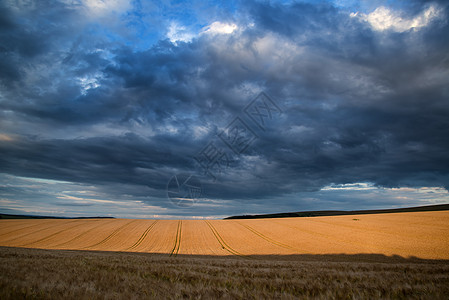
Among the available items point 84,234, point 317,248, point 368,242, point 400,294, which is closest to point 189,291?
point 400,294

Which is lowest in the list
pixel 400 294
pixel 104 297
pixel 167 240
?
pixel 167 240

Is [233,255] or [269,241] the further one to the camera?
[269,241]

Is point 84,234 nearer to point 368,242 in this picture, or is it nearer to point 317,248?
point 317,248

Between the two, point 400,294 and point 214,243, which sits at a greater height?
point 400,294

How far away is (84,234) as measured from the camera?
1734 inches

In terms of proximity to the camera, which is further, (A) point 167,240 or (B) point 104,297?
(A) point 167,240

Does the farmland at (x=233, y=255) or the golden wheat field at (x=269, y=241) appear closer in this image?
the farmland at (x=233, y=255)

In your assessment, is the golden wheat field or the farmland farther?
the golden wheat field

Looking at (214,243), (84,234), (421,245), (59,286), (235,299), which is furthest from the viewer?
(84,234)

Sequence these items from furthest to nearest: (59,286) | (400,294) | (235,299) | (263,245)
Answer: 1. (263,245)
2. (400,294)
3. (59,286)
4. (235,299)

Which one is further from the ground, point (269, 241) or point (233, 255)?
point (233, 255)

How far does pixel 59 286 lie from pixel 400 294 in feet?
27.3

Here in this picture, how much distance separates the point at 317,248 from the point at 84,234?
40832mm

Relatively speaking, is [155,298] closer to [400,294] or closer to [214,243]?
[400,294]
